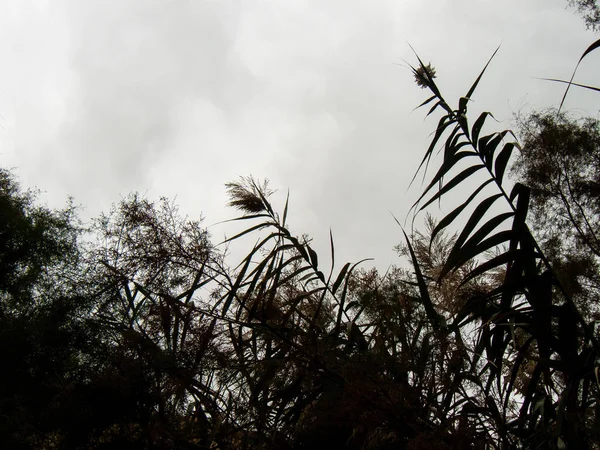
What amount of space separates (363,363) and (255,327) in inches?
15.7

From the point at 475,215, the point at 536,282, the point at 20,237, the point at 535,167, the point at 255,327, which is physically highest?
the point at 535,167

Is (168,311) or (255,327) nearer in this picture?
(255,327)

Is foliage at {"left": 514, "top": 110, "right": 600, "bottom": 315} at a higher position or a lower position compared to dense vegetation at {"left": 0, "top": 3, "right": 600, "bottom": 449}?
higher

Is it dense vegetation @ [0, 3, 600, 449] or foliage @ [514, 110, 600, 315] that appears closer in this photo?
dense vegetation @ [0, 3, 600, 449]

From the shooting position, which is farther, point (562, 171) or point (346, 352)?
point (562, 171)

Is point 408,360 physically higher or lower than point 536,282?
lower

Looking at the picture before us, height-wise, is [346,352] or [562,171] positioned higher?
[562,171]

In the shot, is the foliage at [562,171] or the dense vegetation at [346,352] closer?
the dense vegetation at [346,352]

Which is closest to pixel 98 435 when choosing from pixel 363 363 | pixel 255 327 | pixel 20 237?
pixel 255 327

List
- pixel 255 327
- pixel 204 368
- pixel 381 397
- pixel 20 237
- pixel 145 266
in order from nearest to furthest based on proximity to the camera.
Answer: pixel 381 397, pixel 255 327, pixel 204 368, pixel 145 266, pixel 20 237

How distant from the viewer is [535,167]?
518 cm

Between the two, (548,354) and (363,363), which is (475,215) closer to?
(548,354)

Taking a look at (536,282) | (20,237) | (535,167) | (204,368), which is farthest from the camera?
(20,237)

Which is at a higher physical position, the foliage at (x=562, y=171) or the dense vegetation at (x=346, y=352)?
the foliage at (x=562, y=171)
